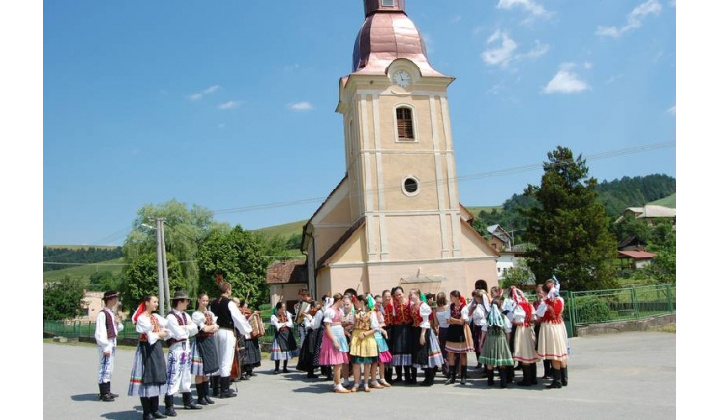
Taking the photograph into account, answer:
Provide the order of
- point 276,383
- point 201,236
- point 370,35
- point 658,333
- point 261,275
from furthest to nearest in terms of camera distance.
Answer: point 201,236 < point 261,275 < point 370,35 < point 658,333 < point 276,383

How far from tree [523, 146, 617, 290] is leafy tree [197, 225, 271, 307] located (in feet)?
75.6

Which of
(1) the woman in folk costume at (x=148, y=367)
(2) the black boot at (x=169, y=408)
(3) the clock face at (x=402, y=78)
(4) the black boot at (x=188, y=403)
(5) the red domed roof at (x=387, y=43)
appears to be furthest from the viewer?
(5) the red domed roof at (x=387, y=43)

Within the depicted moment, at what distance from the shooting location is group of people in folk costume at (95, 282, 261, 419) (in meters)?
7.93

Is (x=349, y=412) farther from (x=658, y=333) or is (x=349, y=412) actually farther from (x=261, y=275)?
(x=261, y=275)

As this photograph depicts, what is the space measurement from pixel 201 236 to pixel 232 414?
45.9m

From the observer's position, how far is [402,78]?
2816 centimetres

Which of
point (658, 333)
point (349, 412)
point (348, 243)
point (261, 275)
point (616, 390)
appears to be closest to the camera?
point (349, 412)

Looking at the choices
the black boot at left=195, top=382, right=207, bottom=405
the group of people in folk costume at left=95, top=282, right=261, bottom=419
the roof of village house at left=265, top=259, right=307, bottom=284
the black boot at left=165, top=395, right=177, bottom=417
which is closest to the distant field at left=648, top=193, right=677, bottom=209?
the roof of village house at left=265, top=259, right=307, bottom=284

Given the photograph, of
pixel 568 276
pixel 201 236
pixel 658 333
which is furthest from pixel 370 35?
pixel 201 236

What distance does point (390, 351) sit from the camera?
1073cm

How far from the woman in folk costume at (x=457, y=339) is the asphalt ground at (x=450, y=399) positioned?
298 millimetres

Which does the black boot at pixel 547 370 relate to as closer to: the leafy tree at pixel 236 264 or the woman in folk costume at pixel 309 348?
the woman in folk costume at pixel 309 348

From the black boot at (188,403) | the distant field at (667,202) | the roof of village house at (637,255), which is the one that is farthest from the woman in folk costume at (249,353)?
the distant field at (667,202)

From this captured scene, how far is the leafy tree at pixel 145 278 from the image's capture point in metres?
43.4
